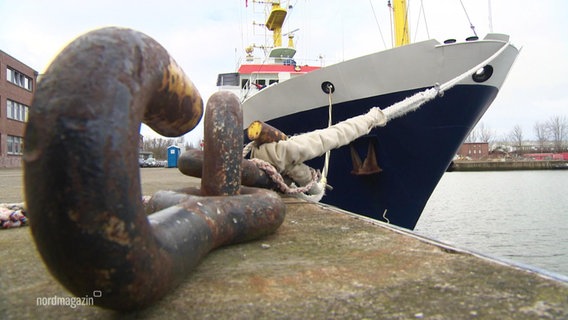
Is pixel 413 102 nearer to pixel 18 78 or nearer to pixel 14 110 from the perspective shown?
pixel 14 110

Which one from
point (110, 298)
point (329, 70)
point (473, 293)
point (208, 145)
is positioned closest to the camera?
point (110, 298)

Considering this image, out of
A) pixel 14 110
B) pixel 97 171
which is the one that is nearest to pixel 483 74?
pixel 97 171

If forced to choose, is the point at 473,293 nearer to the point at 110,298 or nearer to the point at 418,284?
the point at 418,284

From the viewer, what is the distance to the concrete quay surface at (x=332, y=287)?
3.51ft

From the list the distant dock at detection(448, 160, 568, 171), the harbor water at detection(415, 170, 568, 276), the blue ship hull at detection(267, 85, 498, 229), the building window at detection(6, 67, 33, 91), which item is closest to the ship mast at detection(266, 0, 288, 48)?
the harbor water at detection(415, 170, 568, 276)

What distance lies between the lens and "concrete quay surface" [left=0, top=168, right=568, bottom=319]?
1.07m

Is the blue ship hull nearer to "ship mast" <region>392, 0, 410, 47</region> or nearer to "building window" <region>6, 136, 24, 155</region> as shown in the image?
"ship mast" <region>392, 0, 410, 47</region>

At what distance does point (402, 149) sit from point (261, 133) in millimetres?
3463

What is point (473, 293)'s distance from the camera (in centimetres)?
117

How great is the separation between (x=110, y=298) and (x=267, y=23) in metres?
15.4

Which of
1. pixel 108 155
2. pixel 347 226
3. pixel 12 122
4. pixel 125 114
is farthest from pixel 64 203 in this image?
pixel 12 122

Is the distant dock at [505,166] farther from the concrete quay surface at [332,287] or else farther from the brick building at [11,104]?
the concrete quay surface at [332,287]

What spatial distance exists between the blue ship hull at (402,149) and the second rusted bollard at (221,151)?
4220 mm

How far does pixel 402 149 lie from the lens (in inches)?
234
